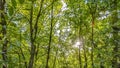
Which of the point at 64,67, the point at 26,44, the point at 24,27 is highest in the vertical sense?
the point at 24,27

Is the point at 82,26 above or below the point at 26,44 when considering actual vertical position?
above

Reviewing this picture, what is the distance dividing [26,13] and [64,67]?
80.0 ft

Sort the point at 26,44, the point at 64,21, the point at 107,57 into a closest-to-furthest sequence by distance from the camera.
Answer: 1. the point at 107,57
2. the point at 64,21
3. the point at 26,44

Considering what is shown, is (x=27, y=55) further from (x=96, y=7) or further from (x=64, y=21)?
(x=96, y=7)

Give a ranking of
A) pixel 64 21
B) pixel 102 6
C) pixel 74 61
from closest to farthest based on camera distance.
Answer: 1. pixel 102 6
2. pixel 64 21
3. pixel 74 61

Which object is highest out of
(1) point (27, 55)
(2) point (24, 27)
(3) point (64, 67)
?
(2) point (24, 27)

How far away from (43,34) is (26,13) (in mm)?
6469

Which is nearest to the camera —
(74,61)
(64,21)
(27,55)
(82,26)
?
(82,26)

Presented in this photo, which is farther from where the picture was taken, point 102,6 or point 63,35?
point 63,35

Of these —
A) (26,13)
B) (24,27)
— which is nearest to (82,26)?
(26,13)

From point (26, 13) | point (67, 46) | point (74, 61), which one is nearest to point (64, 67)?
point (74, 61)

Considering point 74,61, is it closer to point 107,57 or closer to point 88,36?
point 88,36

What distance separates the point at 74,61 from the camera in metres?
36.2

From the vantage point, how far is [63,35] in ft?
89.4
